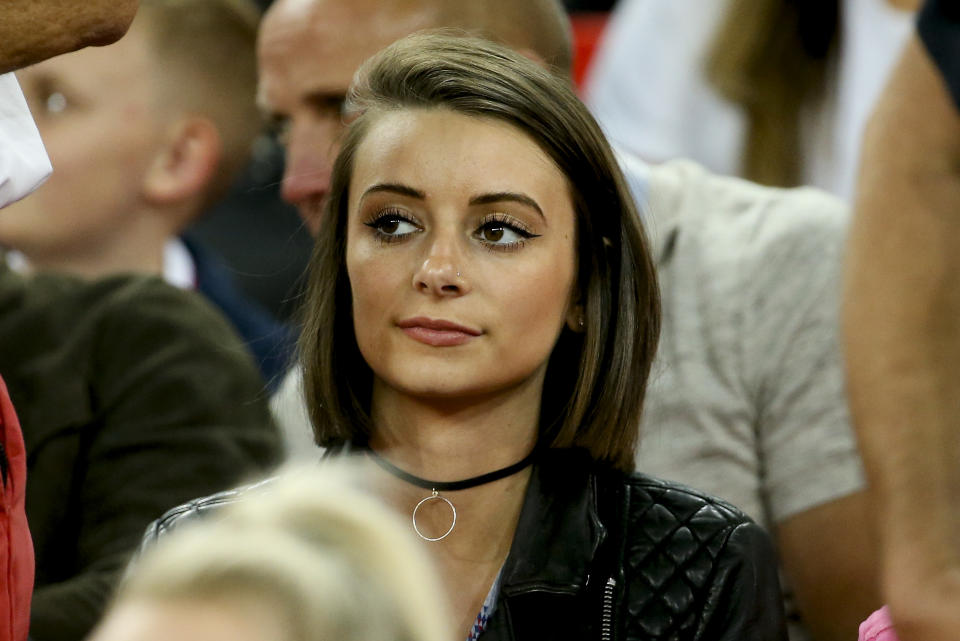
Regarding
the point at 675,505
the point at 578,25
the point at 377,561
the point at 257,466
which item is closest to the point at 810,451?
the point at 675,505

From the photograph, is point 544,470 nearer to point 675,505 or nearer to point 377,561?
point 675,505

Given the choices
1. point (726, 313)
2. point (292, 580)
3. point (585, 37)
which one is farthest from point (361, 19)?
point (585, 37)

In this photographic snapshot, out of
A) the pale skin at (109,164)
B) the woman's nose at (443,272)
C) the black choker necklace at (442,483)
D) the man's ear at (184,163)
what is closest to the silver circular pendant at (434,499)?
the black choker necklace at (442,483)

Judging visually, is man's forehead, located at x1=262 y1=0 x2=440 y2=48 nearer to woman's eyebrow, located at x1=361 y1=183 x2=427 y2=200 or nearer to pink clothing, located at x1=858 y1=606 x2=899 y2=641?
woman's eyebrow, located at x1=361 y1=183 x2=427 y2=200

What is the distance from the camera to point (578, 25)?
14.9 ft

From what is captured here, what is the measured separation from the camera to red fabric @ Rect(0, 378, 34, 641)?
64.9 inches

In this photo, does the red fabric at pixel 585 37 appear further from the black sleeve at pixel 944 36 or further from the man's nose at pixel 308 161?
the black sleeve at pixel 944 36

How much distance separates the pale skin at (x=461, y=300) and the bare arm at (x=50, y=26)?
1.29 ft

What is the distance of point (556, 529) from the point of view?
1.87 m

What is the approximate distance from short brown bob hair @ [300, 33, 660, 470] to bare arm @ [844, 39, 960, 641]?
54 cm

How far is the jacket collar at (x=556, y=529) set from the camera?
1.82 m

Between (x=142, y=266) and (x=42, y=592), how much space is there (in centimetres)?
135

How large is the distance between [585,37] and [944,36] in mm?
3085

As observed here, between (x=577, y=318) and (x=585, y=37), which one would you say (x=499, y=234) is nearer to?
(x=577, y=318)
